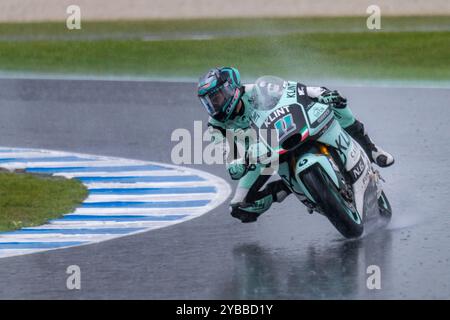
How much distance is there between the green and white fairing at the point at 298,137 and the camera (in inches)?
379

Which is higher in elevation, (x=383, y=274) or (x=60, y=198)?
(x=60, y=198)

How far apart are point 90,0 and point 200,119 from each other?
947 centimetres

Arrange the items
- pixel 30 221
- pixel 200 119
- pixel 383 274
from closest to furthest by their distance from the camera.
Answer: pixel 383 274 → pixel 30 221 → pixel 200 119

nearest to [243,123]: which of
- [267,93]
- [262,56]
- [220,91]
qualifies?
[267,93]

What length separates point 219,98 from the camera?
9719 mm

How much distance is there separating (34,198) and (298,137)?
13.5 feet

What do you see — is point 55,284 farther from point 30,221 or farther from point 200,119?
point 200,119

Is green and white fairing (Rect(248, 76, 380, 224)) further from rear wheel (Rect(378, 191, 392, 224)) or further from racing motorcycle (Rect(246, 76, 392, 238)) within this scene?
rear wheel (Rect(378, 191, 392, 224))

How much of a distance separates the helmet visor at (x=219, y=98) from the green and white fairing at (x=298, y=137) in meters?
0.29

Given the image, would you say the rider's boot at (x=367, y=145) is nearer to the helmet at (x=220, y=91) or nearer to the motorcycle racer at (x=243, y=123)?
the motorcycle racer at (x=243, y=123)

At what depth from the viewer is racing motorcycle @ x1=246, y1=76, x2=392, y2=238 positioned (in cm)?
964

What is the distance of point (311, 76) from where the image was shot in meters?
20.2

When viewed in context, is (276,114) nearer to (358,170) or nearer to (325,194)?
(325,194)

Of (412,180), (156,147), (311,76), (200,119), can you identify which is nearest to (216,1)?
(311,76)
